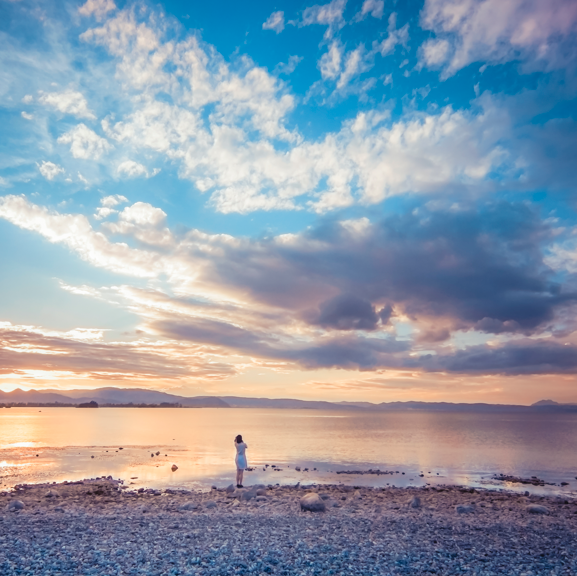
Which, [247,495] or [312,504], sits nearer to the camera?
[312,504]

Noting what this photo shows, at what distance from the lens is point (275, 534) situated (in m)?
17.2

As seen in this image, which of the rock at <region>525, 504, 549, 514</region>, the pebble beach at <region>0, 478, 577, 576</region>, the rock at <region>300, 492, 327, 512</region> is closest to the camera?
the pebble beach at <region>0, 478, 577, 576</region>

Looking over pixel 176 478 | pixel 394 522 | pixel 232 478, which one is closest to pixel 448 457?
pixel 232 478

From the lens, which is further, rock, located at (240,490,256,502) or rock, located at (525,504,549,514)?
rock, located at (240,490,256,502)

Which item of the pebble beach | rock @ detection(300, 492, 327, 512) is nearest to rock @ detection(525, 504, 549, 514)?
the pebble beach

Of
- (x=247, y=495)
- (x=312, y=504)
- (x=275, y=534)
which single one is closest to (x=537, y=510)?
(x=312, y=504)

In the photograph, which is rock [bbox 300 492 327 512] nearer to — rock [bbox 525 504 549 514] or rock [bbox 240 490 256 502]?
rock [bbox 240 490 256 502]

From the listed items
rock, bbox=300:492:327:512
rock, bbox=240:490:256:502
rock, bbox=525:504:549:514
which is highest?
rock, bbox=300:492:327:512

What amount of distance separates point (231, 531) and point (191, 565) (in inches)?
171

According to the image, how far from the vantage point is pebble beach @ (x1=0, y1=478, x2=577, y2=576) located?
13.6 m

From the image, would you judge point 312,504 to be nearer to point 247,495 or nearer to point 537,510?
point 247,495

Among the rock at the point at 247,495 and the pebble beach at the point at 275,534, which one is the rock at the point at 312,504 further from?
the rock at the point at 247,495

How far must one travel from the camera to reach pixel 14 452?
172 feet

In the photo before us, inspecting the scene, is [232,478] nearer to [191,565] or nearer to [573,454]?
[191,565]
